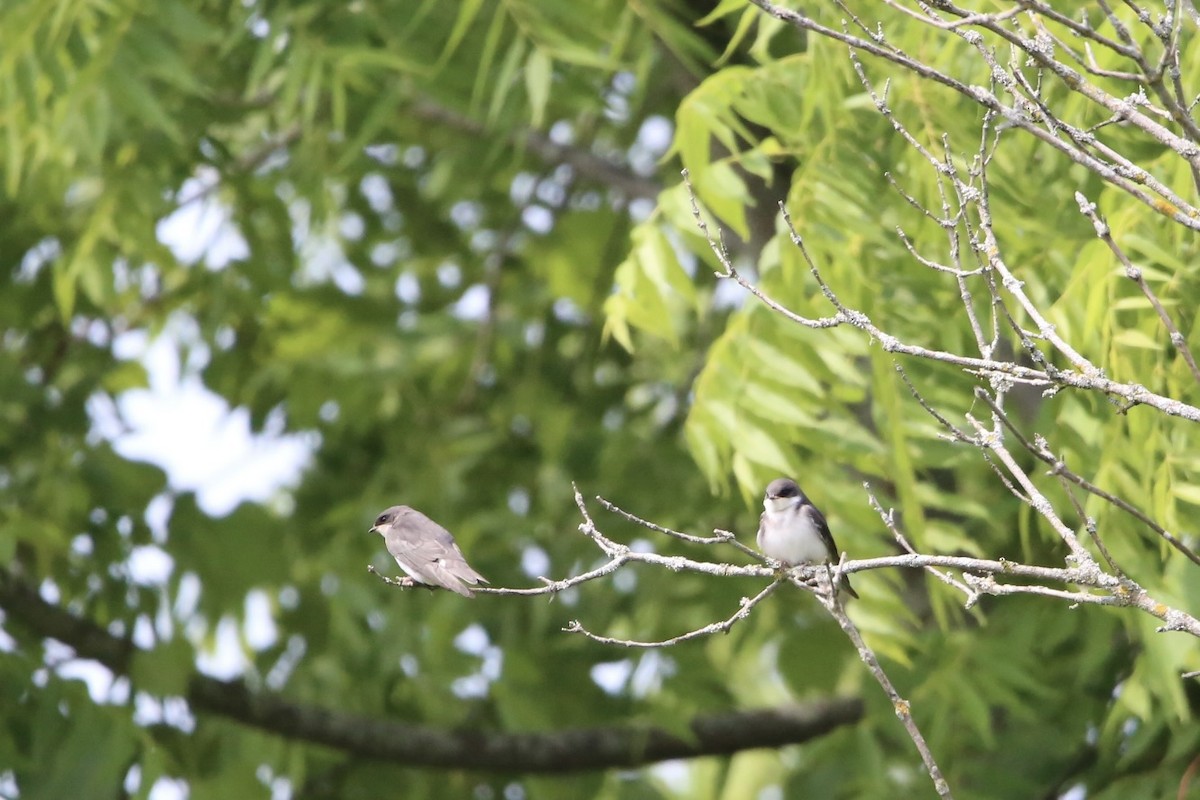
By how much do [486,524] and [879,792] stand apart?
7.78ft

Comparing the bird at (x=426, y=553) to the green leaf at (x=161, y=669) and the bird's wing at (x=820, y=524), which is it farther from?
the green leaf at (x=161, y=669)

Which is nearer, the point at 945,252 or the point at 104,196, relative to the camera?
the point at 945,252

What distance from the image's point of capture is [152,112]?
20.6ft

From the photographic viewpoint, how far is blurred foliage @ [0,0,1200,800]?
524 centimetres

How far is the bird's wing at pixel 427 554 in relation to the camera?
4289mm

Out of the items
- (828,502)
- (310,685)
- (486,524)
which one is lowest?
(310,685)

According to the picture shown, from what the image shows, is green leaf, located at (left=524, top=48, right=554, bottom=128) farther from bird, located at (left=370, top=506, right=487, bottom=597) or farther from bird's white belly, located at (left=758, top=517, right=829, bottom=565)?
bird, located at (left=370, top=506, right=487, bottom=597)

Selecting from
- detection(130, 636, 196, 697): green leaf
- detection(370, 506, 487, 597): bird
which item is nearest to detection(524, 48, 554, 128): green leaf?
detection(370, 506, 487, 597): bird

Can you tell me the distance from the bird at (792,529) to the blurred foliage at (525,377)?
98mm

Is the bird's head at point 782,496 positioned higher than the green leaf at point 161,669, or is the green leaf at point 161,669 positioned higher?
the bird's head at point 782,496

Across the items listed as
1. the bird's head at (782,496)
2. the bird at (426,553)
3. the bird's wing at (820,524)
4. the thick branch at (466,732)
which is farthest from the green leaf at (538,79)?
the thick branch at (466,732)

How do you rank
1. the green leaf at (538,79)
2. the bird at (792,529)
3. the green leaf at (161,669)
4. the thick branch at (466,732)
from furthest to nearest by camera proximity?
1. the thick branch at (466,732)
2. the green leaf at (161,669)
3. the green leaf at (538,79)
4. the bird at (792,529)

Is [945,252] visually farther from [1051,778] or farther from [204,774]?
[204,774]

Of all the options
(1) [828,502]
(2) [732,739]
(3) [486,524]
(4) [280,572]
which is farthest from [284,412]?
(1) [828,502]
